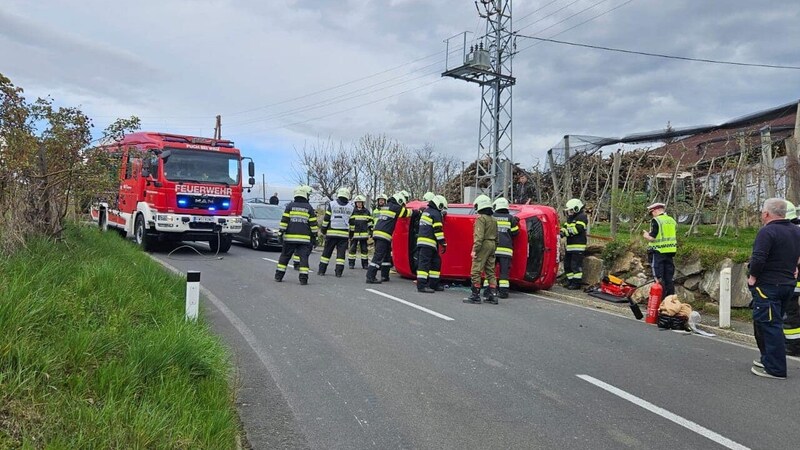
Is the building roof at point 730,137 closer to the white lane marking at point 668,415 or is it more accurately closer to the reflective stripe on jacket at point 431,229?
the reflective stripe on jacket at point 431,229

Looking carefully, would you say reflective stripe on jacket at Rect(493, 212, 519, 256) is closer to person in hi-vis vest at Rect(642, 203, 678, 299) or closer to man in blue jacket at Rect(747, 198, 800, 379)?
person in hi-vis vest at Rect(642, 203, 678, 299)

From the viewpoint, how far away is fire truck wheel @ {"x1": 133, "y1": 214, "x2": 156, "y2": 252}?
14789 millimetres

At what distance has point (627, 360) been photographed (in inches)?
247

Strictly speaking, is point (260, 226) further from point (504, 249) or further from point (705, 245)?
point (705, 245)

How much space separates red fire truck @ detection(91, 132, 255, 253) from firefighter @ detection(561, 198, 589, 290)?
329 inches

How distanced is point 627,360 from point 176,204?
11406 millimetres

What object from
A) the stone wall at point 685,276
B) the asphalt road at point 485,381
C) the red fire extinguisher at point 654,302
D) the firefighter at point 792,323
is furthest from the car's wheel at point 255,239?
the firefighter at point 792,323

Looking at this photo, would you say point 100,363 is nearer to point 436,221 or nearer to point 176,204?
point 436,221

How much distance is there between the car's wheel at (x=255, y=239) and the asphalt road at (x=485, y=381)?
9303mm

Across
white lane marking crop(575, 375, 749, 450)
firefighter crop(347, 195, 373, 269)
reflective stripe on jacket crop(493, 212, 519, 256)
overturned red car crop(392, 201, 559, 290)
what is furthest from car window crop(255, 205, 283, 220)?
white lane marking crop(575, 375, 749, 450)

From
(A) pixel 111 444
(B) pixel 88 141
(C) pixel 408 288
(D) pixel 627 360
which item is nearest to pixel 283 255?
(C) pixel 408 288

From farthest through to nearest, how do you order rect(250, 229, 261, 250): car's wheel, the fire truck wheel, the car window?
the car window < rect(250, 229, 261, 250): car's wheel < the fire truck wheel

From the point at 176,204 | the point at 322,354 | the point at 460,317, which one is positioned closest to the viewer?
the point at 322,354

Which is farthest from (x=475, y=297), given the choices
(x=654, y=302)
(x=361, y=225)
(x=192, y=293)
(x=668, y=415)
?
(x=668, y=415)
